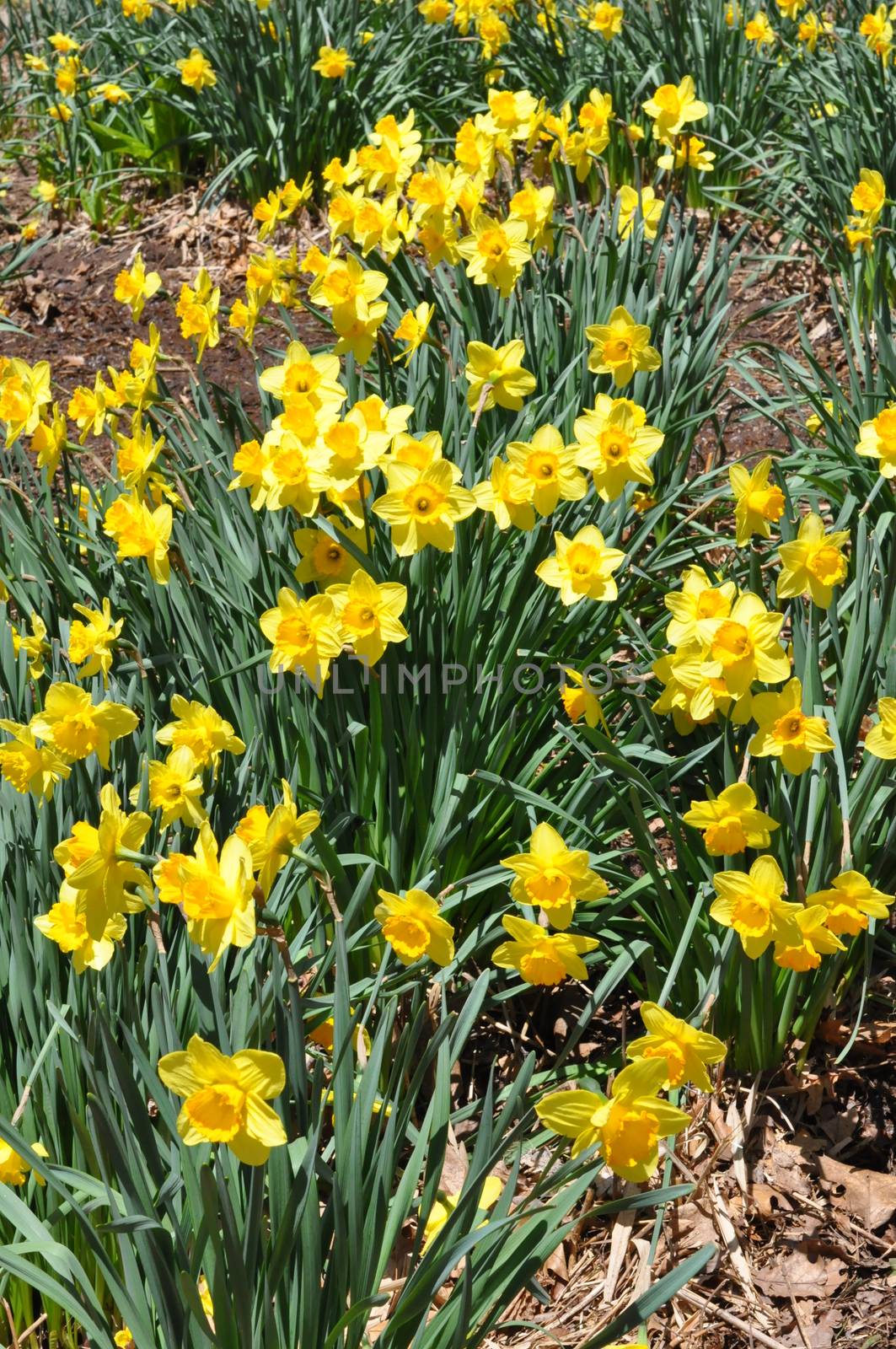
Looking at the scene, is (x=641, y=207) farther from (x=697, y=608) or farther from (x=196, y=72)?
(x=196, y=72)

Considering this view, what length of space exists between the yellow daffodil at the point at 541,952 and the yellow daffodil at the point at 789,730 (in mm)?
412

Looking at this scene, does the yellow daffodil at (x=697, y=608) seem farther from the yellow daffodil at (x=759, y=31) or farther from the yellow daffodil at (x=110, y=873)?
the yellow daffodil at (x=759, y=31)

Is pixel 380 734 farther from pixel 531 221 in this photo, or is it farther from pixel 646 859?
pixel 531 221

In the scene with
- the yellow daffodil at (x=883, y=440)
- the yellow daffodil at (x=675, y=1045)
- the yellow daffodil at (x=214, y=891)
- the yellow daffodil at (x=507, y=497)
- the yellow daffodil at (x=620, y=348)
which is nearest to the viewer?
the yellow daffodil at (x=214, y=891)

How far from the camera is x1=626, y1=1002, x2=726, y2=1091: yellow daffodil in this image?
140cm

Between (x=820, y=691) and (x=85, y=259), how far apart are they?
439 cm

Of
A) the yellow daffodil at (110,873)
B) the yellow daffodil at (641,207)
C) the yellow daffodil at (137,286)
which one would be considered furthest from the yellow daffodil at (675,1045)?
the yellow daffodil at (641,207)

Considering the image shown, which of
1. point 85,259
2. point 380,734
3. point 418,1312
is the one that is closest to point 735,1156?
point 418,1312

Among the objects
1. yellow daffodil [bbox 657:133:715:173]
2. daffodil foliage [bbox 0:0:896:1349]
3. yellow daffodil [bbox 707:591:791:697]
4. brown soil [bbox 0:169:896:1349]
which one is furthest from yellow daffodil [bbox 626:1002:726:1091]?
yellow daffodil [bbox 657:133:715:173]

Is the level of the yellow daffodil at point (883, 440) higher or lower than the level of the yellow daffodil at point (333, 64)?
lower

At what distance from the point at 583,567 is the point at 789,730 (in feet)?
1.46

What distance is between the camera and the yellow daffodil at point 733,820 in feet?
5.45

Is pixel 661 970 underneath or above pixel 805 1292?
above

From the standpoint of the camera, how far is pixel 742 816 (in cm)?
167
